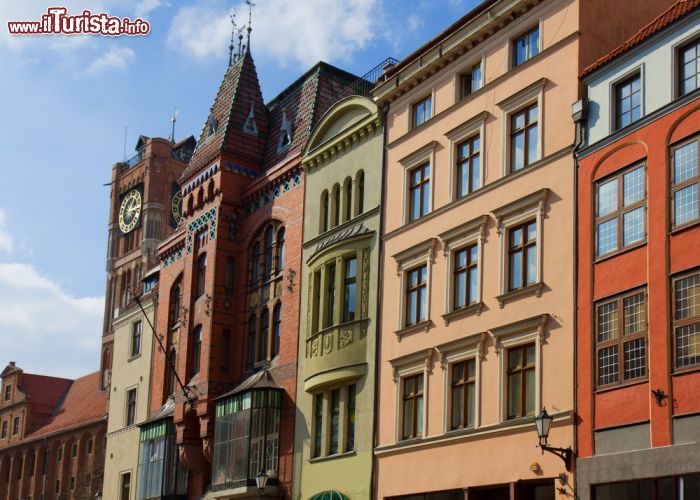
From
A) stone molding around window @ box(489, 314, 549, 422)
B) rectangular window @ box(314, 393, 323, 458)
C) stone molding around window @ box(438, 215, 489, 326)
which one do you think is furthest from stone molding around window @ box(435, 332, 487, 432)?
rectangular window @ box(314, 393, 323, 458)

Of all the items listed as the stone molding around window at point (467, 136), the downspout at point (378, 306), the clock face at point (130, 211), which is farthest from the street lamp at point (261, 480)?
the clock face at point (130, 211)

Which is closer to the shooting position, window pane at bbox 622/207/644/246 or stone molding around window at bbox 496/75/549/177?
window pane at bbox 622/207/644/246

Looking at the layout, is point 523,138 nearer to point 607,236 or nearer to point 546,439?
point 607,236

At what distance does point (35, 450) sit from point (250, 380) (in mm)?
54356

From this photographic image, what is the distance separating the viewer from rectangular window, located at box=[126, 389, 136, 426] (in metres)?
51.8

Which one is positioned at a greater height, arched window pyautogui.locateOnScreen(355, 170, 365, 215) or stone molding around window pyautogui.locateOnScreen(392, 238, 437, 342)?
arched window pyautogui.locateOnScreen(355, 170, 365, 215)

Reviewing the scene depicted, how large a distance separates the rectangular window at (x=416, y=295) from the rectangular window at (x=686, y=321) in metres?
9.97

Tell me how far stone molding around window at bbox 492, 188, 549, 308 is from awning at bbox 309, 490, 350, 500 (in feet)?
29.2

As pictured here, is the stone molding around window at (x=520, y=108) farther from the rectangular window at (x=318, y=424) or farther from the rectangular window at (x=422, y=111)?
the rectangular window at (x=318, y=424)

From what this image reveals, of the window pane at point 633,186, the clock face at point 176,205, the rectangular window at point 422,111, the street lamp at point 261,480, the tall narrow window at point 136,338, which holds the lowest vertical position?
the street lamp at point 261,480

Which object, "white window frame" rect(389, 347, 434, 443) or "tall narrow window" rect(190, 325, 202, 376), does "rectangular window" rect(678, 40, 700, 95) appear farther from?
"tall narrow window" rect(190, 325, 202, 376)

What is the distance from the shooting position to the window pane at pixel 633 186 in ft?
80.3

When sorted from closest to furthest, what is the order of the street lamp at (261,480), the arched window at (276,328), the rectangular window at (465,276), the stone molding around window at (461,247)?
the stone molding around window at (461,247) → the rectangular window at (465,276) → the street lamp at (261,480) → the arched window at (276,328)

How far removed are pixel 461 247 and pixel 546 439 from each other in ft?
22.8
